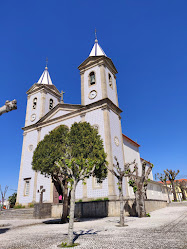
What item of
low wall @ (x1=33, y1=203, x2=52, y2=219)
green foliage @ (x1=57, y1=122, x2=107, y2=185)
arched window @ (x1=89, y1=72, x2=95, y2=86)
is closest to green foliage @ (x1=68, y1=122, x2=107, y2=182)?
green foliage @ (x1=57, y1=122, x2=107, y2=185)

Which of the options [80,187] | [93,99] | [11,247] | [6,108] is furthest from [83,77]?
[11,247]

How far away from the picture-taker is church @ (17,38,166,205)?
19189 millimetres

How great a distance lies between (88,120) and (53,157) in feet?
30.3

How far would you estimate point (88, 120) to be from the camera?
2181 centimetres

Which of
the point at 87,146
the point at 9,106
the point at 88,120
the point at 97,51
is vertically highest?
the point at 97,51

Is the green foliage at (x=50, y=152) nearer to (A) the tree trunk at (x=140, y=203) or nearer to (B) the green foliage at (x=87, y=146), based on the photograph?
(B) the green foliage at (x=87, y=146)

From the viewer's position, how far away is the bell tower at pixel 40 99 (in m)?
28.5

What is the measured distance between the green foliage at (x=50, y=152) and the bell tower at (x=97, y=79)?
30.8 feet

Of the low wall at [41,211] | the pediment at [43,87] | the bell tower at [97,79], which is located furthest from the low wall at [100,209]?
the pediment at [43,87]

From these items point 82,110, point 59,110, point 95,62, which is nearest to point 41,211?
point 82,110

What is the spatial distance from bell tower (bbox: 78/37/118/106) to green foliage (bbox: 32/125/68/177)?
9.38 m

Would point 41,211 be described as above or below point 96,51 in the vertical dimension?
below

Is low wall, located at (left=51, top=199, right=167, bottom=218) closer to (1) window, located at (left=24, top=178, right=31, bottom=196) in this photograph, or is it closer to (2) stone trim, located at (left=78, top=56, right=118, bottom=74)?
(1) window, located at (left=24, top=178, right=31, bottom=196)

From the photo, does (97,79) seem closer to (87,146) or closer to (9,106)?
(87,146)
